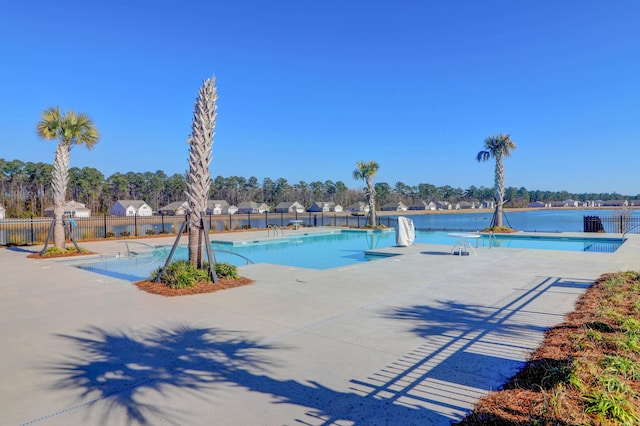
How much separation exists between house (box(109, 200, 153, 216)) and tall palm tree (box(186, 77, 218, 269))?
5837cm

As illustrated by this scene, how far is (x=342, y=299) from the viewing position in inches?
255

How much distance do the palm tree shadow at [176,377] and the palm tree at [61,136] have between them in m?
10.2

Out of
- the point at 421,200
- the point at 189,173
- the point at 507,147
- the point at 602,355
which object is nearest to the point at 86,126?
the point at 189,173

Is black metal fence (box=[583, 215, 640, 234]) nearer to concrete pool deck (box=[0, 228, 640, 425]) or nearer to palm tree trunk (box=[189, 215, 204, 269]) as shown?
concrete pool deck (box=[0, 228, 640, 425])

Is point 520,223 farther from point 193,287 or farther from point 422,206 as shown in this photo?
point 422,206

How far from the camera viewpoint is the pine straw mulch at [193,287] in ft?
23.1

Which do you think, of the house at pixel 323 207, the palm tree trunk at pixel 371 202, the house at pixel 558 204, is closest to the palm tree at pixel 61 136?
the palm tree trunk at pixel 371 202

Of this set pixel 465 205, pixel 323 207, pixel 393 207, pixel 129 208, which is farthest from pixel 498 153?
pixel 465 205

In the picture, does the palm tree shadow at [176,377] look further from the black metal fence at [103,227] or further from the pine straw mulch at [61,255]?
the black metal fence at [103,227]

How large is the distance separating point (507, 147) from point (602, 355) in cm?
2230

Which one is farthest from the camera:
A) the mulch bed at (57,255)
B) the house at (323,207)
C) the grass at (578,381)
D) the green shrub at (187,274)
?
the house at (323,207)

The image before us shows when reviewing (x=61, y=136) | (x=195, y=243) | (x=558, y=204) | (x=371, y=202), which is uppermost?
(x=61, y=136)

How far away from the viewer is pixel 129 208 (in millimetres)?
61312

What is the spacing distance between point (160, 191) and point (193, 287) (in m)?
77.7
